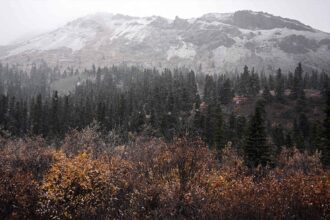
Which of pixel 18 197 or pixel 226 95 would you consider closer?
pixel 18 197

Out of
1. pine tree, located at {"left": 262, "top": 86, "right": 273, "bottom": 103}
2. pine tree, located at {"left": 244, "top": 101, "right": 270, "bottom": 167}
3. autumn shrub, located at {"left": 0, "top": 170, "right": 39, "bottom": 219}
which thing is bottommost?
pine tree, located at {"left": 262, "top": 86, "right": 273, "bottom": 103}

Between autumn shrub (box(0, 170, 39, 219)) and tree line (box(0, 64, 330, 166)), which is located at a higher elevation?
autumn shrub (box(0, 170, 39, 219))

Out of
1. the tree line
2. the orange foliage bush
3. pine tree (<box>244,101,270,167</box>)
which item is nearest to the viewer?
the orange foliage bush

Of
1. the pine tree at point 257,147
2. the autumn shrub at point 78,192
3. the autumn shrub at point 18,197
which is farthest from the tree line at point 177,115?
the autumn shrub at point 18,197

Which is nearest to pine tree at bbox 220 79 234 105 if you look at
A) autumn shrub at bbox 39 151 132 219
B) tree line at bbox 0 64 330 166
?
tree line at bbox 0 64 330 166

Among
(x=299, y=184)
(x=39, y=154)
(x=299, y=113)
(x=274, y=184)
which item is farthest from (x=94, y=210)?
(x=299, y=113)

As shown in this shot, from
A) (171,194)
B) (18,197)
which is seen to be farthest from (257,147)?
(18,197)

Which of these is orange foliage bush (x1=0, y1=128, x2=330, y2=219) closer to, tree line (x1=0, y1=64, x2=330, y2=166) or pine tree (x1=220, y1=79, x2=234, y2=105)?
tree line (x1=0, y1=64, x2=330, y2=166)

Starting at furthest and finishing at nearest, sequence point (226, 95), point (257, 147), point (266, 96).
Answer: point (226, 95), point (266, 96), point (257, 147)

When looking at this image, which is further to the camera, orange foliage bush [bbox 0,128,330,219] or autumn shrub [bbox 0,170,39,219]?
autumn shrub [bbox 0,170,39,219]

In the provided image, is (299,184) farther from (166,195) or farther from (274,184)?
(166,195)

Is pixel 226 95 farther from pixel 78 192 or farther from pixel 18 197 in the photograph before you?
pixel 18 197

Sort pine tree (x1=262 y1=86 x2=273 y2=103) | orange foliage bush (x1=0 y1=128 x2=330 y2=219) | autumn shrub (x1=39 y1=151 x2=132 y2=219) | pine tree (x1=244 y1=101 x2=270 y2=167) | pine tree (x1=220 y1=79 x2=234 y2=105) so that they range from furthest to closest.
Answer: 1. pine tree (x1=220 y1=79 x2=234 y2=105)
2. pine tree (x1=262 y1=86 x2=273 y2=103)
3. pine tree (x1=244 y1=101 x2=270 y2=167)
4. autumn shrub (x1=39 y1=151 x2=132 y2=219)
5. orange foliage bush (x1=0 y1=128 x2=330 y2=219)

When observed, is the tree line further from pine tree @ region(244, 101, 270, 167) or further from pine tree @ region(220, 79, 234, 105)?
pine tree @ region(244, 101, 270, 167)
